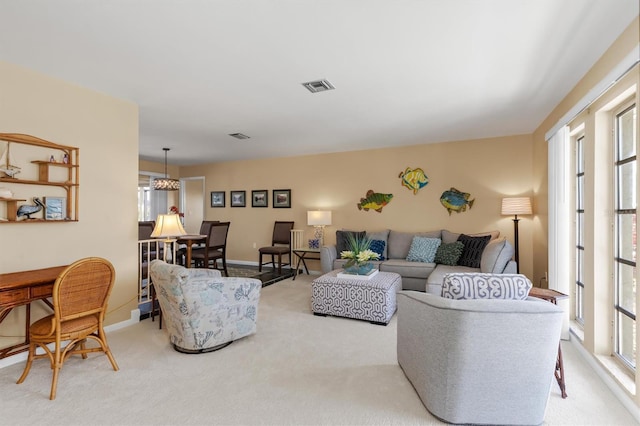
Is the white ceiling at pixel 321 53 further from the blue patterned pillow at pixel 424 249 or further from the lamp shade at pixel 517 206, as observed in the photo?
the blue patterned pillow at pixel 424 249

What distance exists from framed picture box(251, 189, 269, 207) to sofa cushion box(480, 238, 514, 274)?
15.6ft

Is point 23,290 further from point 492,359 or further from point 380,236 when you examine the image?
point 380,236

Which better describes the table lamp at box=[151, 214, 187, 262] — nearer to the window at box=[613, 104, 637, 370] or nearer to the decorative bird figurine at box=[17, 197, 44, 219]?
the decorative bird figurine at box=[17, 197, 44, 219]

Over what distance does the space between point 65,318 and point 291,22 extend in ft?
8.59

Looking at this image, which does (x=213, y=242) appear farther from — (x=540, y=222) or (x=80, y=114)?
(x=540, y=222)

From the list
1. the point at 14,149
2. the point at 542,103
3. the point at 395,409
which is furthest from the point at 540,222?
the point at 14,149

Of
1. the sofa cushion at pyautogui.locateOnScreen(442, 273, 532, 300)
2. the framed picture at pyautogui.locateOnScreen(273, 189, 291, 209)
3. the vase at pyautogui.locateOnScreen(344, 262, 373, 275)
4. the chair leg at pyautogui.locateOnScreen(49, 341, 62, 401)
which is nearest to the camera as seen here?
the sofa cushion at pyautogui.locateOnScreen(442, 273, 532, 300)

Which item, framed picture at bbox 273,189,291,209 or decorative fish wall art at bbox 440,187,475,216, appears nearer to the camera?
decorative fish wall art at bbox 440,187,475,216

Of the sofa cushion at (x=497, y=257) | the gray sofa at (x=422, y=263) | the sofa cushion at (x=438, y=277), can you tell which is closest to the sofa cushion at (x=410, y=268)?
the gray sofa at (x=422, y=263)

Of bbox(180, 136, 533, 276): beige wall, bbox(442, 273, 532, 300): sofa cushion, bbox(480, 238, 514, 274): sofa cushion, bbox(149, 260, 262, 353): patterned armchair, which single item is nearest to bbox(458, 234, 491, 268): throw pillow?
bbox(480, 238, 514, 274): sofa cushion

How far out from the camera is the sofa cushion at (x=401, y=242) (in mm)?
5429

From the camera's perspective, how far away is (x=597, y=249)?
101 inches

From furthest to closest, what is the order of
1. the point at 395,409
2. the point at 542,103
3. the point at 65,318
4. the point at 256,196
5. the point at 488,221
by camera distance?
the point at 256,196, the point at 488,221, the point at 542,103, the point at 65,318, the point at 395,409

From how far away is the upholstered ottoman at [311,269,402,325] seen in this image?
140 inches
